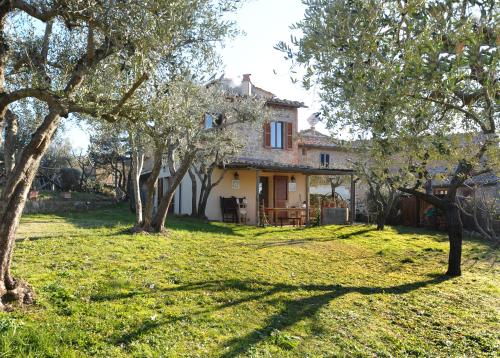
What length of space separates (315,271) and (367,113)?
460 centimetres

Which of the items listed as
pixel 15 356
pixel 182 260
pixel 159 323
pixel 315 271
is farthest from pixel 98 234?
pixel 15 356

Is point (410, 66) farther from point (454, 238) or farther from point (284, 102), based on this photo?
point (284, 102)

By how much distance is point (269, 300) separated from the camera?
7777 mm

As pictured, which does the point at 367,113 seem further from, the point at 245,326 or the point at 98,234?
the point at 98,234

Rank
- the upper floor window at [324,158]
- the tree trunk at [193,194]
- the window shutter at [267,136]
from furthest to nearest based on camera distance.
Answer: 1. the upper floor window at [324,158]
2. the window shutter at [267,136]
3. the tree trunk at [193,194]

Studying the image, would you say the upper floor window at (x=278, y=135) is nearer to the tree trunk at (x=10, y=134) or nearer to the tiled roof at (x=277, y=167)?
the tiled roof at (x=277, y=167)

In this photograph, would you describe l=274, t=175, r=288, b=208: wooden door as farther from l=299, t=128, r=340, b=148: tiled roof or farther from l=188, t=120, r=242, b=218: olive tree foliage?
l=299, t=128, r=340, b=148: tiled roof

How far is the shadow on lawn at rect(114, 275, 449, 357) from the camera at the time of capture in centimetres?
581

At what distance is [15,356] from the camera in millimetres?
4676

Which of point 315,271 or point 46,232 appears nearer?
point 315,271

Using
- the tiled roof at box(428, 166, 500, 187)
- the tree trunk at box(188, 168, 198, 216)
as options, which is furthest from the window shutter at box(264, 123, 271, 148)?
the tiled roof at box(428, 166, 500, 187)

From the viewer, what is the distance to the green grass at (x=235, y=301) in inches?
221

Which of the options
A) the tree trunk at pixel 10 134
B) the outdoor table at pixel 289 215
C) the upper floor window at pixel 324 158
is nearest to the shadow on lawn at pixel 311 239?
the outdoor table at pixel 289 215

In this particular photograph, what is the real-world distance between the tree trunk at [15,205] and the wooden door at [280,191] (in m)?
17.8
